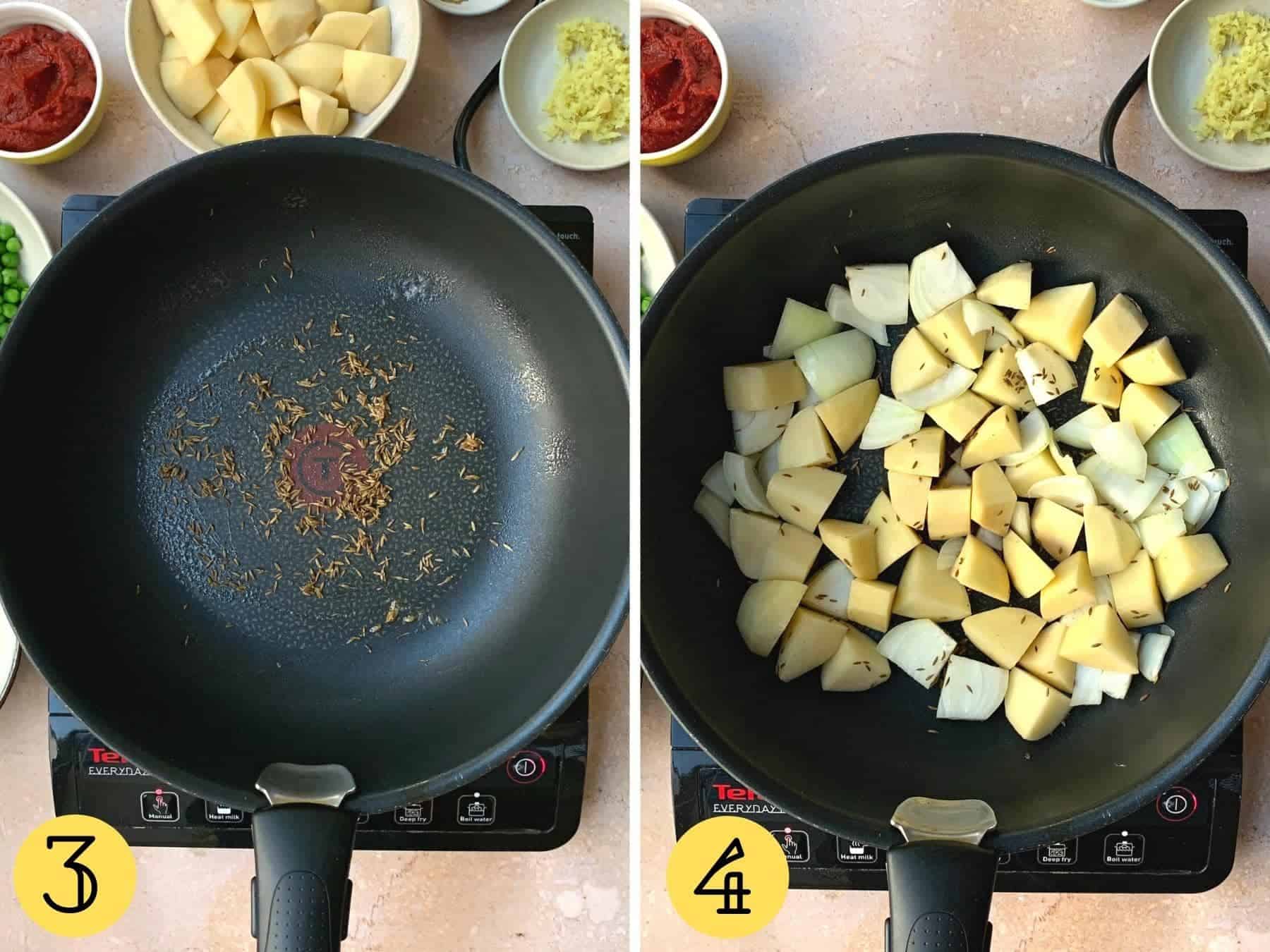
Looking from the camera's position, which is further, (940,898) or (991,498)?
(991,498)

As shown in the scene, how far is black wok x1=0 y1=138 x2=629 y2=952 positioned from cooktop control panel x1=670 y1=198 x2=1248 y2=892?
13 cm

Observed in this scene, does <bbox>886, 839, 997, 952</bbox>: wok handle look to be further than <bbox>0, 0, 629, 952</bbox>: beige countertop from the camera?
No

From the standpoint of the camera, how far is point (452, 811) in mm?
712

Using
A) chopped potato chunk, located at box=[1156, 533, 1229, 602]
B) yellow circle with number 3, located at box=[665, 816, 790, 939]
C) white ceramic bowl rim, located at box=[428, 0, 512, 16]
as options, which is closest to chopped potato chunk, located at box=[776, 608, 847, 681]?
yellow circle with number 3, located at box=[665, 816, 790, 939]

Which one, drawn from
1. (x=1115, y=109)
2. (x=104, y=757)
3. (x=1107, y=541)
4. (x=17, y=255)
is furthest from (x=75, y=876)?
(x=1115, y=109)

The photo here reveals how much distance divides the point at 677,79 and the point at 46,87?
15.7 inches

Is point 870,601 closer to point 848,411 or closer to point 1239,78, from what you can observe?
point 848,411

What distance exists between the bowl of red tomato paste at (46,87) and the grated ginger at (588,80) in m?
0.28

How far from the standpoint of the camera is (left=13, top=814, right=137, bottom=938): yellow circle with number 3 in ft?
2.25

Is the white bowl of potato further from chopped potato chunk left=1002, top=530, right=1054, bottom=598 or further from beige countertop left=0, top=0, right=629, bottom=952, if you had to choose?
chopped potato chunk left=1002, top=530, right=1054, bottom=598

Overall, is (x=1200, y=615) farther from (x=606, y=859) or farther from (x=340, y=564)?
(x=340, y=564)

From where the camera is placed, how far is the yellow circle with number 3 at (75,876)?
0.69 metres

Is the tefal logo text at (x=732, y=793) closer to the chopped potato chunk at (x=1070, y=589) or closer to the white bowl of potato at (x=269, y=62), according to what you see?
the chopped potato chunk at (x=1070, y=589)

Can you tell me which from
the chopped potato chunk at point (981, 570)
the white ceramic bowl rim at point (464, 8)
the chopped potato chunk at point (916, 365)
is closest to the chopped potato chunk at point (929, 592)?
the chopped potato chunk at point (981, 570)
